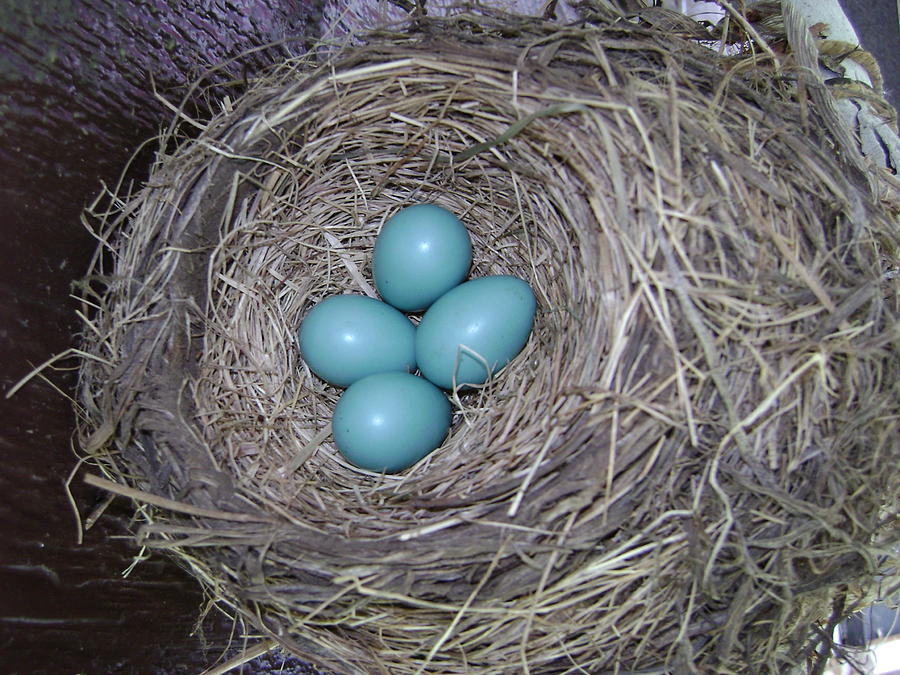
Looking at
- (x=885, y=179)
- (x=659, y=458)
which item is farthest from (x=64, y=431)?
(x=885, y=179)

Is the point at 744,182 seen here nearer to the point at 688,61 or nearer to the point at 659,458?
the point at 688,61

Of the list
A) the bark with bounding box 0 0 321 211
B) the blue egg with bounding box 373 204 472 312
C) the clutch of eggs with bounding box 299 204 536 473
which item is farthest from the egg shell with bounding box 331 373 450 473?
the bark with bounding box 0 0 321 211

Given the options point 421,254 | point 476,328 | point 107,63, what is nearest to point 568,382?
point 476,328

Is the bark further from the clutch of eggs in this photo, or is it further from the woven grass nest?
the clutch of eggs

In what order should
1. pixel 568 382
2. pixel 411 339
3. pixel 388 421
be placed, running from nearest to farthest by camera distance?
pixel 568 382
pixel 388 421
pixel 411 339

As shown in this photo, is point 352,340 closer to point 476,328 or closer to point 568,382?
point 476,328
